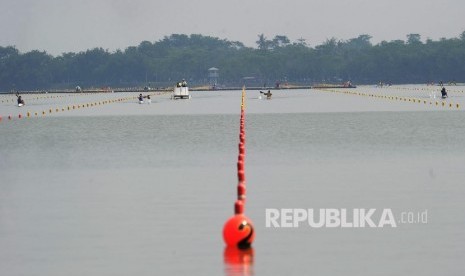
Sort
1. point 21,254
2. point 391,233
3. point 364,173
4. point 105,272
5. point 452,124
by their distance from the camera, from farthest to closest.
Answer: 1. point 452,124
2. point 364,173
3. point 391,233
4. point 21,254
5. point 105,272

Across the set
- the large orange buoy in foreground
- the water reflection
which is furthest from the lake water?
the large orange buoy in foreground

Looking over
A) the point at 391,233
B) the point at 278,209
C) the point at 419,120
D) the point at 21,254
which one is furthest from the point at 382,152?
the point at 419,120

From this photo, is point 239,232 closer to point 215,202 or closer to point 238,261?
point 238,261

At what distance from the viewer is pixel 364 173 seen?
28.9 m

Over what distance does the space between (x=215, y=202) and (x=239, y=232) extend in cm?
638

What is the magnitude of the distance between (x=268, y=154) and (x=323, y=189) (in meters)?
12.3

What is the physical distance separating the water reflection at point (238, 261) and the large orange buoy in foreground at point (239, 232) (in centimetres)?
12

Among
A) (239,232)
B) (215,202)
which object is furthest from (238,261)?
(215,202)

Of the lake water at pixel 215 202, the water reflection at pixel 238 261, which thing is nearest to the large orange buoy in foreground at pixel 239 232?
the water reflection at pixel 238 261

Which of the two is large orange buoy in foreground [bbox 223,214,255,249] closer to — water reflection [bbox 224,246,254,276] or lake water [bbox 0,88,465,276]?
water reflection [bbox 224,246,254,276]

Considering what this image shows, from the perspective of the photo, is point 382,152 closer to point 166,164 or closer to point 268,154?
point 268,154

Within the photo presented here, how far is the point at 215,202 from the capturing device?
74.7 feet

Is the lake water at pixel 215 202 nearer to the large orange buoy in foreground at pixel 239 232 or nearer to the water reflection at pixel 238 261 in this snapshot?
the water reflection at pixel 238 261

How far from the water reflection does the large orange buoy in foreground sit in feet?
0.39
